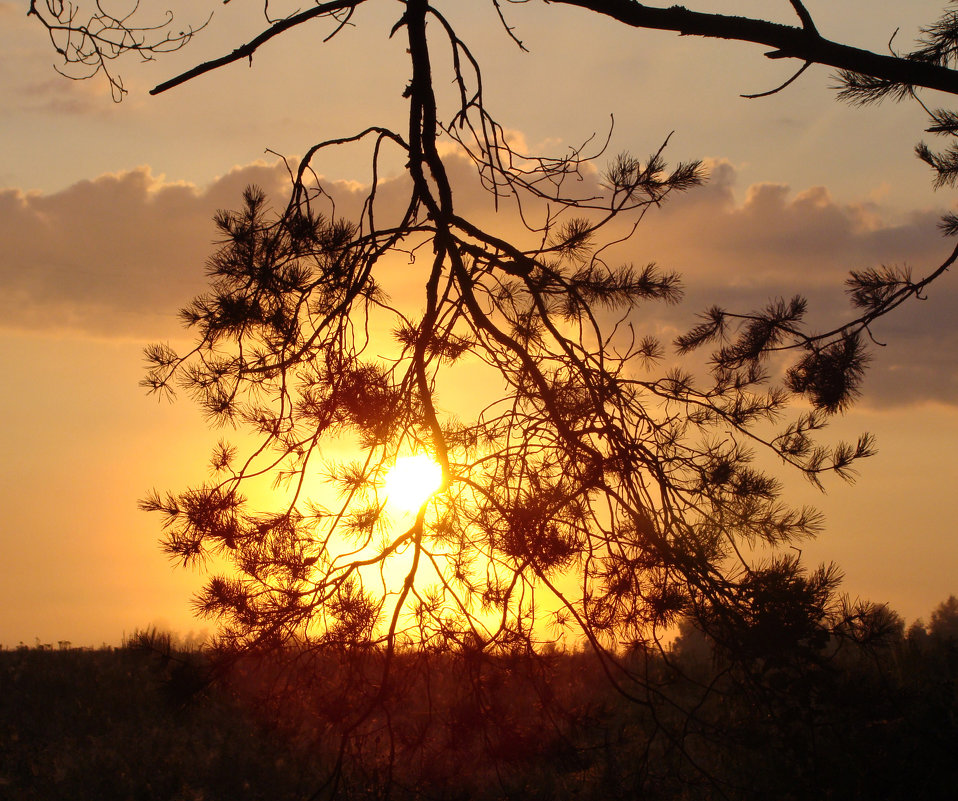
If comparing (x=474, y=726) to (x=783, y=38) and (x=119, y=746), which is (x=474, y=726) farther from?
(x=119, y=746)

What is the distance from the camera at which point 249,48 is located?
109 inches

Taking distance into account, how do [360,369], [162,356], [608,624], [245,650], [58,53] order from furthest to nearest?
[58,53] → [162,356] → [360,369] → [608,624] → [245,650]

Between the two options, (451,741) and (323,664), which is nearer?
(451,741)

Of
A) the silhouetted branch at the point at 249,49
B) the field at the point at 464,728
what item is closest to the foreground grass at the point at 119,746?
the field at the point at 464,728

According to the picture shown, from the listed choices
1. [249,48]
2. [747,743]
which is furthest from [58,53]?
[747,743]

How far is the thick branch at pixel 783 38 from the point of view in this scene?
108 inches

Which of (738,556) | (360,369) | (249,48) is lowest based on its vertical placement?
(738,556)

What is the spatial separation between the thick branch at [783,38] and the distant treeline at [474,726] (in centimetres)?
190

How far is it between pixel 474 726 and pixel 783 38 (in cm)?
254

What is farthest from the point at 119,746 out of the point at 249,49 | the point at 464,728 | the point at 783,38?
the point at 783,38

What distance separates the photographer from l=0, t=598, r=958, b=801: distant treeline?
7.93 feet

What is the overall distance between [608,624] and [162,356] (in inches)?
73.8

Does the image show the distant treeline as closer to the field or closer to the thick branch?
the field

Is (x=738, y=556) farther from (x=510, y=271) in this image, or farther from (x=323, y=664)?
(x=323, y=664)
